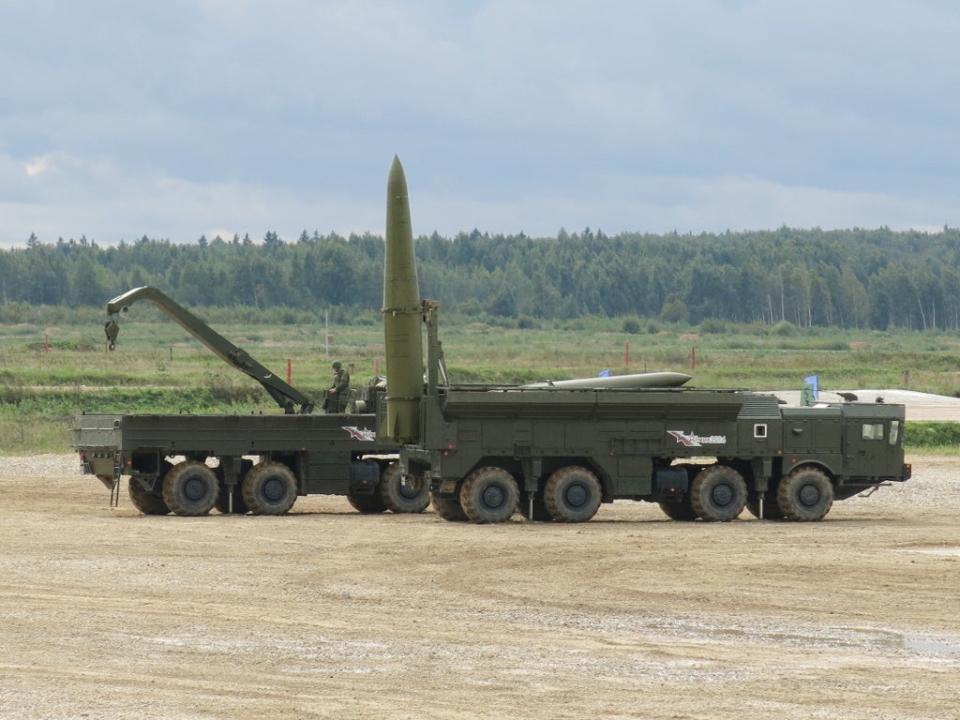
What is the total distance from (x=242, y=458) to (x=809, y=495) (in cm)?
793

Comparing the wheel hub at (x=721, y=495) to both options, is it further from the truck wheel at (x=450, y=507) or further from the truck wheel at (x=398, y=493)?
the truck wheel at (x=398, y=493)

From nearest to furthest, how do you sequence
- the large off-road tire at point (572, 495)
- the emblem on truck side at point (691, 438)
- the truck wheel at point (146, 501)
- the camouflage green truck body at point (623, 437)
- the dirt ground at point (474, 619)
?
the dirt ground at point (474, 619)
the camouflage green truck body at point (623, 437)
the large off-road tire at point (572, 495)
the emblem on truck side at point (691, 438)
the truck wheel at point (146, 501)

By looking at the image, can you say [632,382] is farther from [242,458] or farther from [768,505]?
[242,458]

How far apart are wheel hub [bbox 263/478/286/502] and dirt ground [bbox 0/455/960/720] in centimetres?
87

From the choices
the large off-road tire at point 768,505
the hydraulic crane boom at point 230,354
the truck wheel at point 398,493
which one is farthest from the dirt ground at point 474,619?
the hydraulic crane boom at point 230,354

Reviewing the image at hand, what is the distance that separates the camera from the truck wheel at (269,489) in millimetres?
25453

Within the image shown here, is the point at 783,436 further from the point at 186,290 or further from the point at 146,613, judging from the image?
the point at 186,290

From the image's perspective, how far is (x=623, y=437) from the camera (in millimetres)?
24453

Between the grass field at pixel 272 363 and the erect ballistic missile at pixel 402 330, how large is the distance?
15.9m

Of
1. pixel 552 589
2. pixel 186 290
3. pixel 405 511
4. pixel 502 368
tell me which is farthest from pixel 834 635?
pixel 186 290

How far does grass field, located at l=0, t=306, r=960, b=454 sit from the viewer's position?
150ft

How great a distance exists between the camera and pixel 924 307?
7131 inches

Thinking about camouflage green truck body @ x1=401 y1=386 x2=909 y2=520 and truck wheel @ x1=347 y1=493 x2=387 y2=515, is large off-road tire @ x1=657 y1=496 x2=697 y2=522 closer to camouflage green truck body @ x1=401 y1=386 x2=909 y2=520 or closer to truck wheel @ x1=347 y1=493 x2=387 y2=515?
camouflage green truck body @ x1=401 y1=386 x2=909 y2=520

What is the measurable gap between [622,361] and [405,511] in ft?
163
